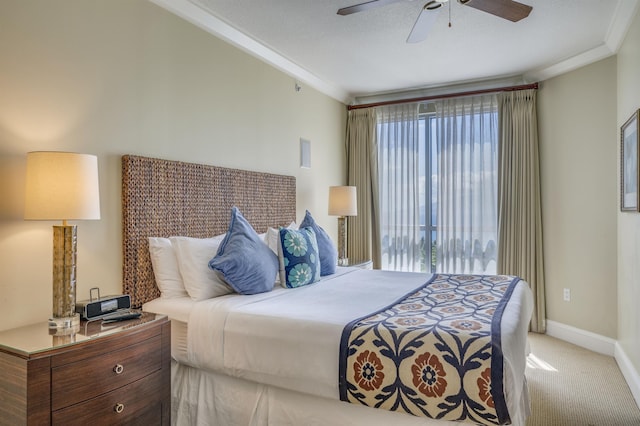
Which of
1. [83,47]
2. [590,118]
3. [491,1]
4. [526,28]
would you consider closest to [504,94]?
[590,118]

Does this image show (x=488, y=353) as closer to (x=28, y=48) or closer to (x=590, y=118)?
(x=28, y=48)

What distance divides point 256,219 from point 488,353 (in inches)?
91.9

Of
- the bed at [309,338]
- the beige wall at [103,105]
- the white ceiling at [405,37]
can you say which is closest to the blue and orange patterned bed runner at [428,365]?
the bed at [309,338]

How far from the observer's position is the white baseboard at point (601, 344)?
2919 mm

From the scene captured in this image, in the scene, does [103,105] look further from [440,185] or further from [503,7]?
[440,185]

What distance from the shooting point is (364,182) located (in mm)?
5246

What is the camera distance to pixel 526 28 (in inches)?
132

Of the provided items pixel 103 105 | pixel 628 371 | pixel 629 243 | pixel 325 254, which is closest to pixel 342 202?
pixel 325 254

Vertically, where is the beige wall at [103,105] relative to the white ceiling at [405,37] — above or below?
below

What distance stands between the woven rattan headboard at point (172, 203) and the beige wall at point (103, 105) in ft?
0.24

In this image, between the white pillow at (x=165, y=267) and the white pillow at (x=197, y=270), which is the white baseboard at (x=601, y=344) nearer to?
the white pillow at (x=197, y=270)

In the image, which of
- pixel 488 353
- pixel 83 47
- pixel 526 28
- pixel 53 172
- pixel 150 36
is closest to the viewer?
pixel 488 353

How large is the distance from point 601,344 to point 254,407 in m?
3.28

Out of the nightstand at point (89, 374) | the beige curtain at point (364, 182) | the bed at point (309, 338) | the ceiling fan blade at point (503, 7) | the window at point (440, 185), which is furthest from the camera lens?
the beige curtain at point (364, 182)
